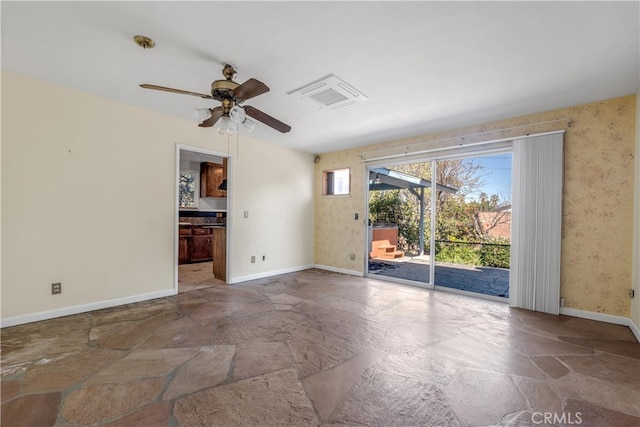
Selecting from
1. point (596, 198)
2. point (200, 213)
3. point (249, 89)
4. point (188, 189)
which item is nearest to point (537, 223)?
point (596, 198)

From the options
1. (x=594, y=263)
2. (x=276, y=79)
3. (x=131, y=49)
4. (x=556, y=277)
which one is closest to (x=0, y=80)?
(x=131, y=49)

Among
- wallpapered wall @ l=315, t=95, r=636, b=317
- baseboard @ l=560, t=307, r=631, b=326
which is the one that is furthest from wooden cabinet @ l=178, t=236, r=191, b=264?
baseboard @ l=560, t=307, r=631, b=326

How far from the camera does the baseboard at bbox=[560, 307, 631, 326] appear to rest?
3.01m

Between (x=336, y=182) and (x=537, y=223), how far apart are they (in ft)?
11.7

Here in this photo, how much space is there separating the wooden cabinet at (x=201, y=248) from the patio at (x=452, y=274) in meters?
4.03

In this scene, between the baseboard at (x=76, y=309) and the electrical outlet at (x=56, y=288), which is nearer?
the baseboard at (x=76, y=309)

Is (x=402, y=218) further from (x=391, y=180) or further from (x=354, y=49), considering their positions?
(x=354, y=49)

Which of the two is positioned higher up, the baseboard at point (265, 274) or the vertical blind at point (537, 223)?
the vertical blind at point (537, 223)

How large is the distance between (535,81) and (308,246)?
4581 millimetres

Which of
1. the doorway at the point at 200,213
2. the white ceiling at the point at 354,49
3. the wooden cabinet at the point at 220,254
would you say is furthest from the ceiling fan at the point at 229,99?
the doorway at the point at 200,213

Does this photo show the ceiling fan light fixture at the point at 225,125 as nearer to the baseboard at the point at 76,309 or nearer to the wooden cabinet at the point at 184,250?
the baseboard at the point at 76,309

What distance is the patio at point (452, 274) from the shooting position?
439cm

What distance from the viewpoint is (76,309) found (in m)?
3.11

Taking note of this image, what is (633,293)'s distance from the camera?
9.52ft
